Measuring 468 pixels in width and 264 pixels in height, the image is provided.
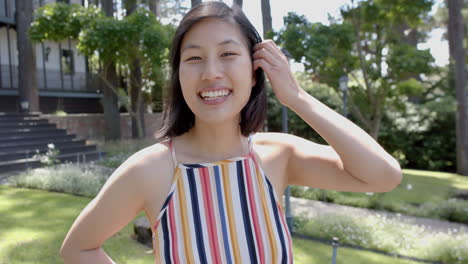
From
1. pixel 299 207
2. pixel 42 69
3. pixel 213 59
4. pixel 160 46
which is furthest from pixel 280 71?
pixel 42 69

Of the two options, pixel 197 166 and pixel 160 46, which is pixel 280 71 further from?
pixel 160 46

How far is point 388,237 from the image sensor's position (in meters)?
4.78

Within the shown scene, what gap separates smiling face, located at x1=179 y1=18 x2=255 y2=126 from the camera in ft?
3.69

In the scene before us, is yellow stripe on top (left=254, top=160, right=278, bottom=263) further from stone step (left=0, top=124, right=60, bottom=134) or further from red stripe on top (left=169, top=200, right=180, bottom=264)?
stone step (left=0, top=124, right=60, bottom=134)

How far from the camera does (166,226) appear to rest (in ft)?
3.70

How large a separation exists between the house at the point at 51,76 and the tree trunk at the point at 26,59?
297 cm

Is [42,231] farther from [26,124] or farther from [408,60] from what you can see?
[408,60]

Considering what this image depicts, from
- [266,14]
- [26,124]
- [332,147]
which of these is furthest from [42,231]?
[26,124]

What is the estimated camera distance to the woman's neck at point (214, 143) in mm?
1262

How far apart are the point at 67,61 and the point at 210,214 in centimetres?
2108

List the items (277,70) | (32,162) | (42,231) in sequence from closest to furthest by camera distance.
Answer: (277,70), (42,231), (32,162)

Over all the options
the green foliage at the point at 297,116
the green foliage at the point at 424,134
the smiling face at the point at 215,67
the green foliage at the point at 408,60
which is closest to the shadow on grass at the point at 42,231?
the smiling face at the point at 215,67

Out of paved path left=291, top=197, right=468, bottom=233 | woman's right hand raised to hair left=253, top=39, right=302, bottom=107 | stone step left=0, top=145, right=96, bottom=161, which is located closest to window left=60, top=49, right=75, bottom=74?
stone step left=0, top=145, right=96, bottom=161

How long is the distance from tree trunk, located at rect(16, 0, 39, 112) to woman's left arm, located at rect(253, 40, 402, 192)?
47.3 feet
